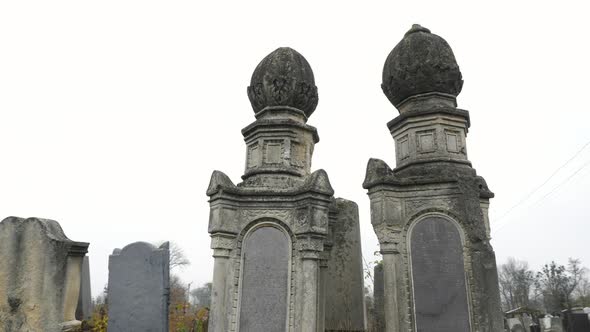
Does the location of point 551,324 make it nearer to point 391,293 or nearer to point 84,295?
point 391,293

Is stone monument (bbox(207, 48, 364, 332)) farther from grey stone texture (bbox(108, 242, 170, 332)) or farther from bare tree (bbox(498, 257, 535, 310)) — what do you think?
bare tree (bbox(498, 257, 535, 310))

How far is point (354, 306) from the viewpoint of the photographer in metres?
7.48

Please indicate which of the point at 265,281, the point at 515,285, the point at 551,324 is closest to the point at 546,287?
the point at 515,285

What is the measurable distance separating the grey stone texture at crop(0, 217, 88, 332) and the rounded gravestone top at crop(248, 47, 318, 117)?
455 centimetres

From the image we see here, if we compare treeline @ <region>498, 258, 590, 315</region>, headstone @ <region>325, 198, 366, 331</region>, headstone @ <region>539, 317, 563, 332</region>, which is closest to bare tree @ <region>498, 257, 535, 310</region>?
treeline @ <region>498, 258, 590, 315</region>

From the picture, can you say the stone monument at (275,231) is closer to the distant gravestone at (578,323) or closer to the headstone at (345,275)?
the headstone at (345,275)

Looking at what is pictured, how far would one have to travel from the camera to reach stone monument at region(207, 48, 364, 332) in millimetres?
6258

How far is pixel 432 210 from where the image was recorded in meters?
6.74

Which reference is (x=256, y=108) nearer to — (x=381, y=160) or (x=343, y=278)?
(x=381, y=160)

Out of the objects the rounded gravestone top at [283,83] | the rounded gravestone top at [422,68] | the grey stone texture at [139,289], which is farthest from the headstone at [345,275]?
the grey stone texture at [139,289]

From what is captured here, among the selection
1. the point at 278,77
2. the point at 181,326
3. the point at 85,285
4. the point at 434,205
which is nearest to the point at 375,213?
the point at 434,205

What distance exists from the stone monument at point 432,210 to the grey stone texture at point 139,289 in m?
3.50

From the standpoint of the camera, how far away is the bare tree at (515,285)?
46.0m

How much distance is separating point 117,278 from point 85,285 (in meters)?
1.55
